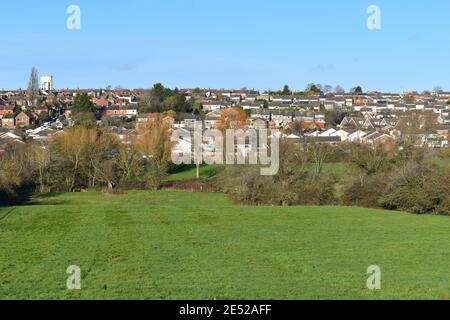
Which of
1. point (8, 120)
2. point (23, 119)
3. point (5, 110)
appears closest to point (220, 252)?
point (23, 119)

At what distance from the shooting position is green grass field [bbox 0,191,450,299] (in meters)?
13.0

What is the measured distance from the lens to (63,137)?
51.7 metres

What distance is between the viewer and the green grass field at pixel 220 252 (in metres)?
13.0

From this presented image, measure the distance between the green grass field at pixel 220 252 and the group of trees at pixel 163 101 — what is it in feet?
235

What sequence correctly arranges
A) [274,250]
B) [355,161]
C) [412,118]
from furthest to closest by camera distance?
[412,118] < [355,161] < [274,250]

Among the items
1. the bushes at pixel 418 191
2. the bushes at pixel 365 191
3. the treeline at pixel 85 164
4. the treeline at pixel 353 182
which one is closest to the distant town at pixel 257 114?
the treeline at pixel 85 164

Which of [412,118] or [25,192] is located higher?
[412,118]

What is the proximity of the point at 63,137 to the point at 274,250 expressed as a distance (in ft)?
118

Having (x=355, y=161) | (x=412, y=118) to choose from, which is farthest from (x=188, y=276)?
(x=412, y=118)

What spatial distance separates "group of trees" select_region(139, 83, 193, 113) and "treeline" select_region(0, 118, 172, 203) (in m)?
51.2

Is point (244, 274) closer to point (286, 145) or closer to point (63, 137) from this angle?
point (286, 145)

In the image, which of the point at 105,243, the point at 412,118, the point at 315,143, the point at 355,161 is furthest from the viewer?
the point at 412,118

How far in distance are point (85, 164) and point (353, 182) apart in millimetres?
21412
